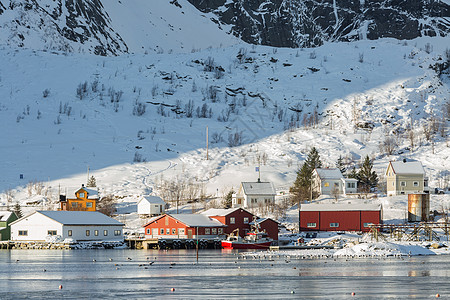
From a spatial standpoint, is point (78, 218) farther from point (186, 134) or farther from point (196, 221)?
point (186, 134)

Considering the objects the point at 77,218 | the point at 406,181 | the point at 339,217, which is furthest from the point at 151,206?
the point at 406,181

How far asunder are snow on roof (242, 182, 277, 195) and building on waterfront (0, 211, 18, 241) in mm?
32894

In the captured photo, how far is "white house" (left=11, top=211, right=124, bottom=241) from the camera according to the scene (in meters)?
99.9

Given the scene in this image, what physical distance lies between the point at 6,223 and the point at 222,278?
197 feet

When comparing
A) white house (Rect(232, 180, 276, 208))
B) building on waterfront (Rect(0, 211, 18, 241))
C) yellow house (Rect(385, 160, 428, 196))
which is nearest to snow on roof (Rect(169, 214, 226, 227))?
white house (Rect(232, 180, 276, 208))

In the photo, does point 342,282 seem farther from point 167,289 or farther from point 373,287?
point 167,289

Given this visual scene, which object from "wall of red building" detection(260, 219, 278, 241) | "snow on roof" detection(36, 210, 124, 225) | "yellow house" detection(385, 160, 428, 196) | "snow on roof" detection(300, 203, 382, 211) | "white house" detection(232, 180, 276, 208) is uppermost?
"yellow house" detection(385, 160, 428, 196)

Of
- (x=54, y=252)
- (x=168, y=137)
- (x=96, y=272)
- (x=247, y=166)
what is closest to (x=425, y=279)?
(x=96, y=272)

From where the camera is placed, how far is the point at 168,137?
6806 inches

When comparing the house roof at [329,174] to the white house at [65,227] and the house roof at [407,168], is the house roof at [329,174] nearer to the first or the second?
the house roof at [407,168]

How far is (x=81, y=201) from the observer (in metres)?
118

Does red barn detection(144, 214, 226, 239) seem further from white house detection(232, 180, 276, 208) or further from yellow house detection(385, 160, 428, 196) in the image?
yellow house detection(385, 160, 428, 196)

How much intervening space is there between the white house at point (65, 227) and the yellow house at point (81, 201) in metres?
14.1

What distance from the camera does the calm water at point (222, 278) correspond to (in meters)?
45.6
